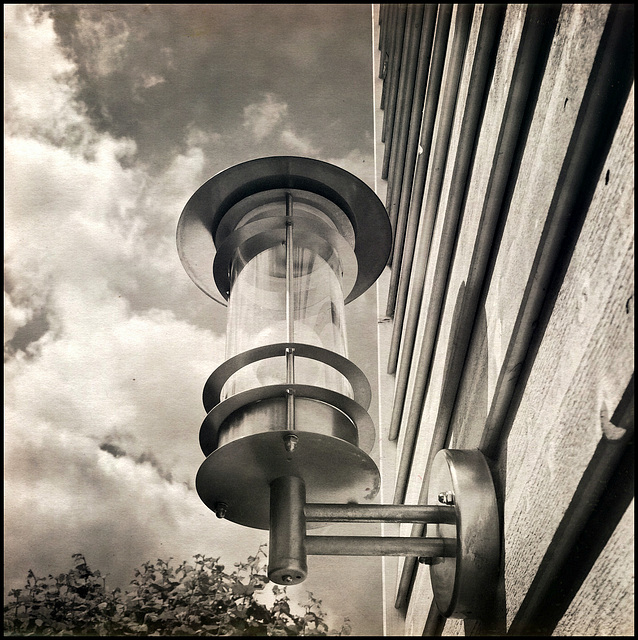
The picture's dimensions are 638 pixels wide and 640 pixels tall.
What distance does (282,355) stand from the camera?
1.61m

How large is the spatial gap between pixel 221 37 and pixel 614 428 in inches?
159

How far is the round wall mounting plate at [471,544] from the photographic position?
1.54 m

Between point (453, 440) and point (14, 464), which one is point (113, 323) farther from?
point (453, 440)

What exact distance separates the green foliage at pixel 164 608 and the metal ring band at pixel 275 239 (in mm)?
1126

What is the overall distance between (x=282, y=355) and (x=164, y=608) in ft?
4.37

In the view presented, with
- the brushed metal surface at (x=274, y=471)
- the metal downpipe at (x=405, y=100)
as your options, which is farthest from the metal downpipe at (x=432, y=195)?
the brushed metal surface at (x=274, y=471)

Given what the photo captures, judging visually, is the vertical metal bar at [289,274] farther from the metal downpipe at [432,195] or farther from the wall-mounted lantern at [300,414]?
the metal downpipe at [432,195]

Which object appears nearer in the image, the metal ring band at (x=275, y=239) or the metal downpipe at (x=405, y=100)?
the metal ring band at (x=275, y=239)

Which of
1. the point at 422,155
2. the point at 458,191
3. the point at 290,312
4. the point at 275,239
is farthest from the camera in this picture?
the point at 422,155

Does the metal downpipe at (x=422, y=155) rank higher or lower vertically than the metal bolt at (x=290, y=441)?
higher

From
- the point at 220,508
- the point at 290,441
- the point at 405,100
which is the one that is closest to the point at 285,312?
the point at 290,441

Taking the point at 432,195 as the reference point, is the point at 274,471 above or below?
below

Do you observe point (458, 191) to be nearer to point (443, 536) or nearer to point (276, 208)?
point (276, 208)

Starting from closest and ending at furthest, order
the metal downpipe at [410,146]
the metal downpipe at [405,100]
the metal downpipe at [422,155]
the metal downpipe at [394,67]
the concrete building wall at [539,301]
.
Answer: the concrete building wall at [539,301], the metal downpipe at [422,155], the metal downpipe at [410,146], the metal downpipe at [405,100], the metal downpipe at [394,67]
